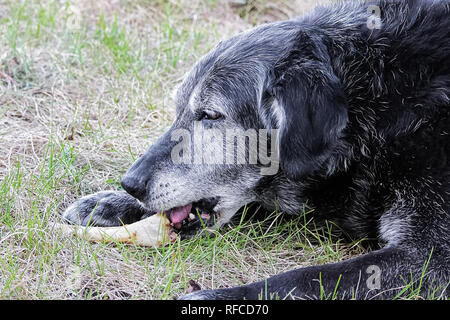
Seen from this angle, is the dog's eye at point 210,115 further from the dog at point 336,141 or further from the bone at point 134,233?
the bone at point 134,233

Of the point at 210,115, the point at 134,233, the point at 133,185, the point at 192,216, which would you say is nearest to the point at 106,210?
the point at 134,233

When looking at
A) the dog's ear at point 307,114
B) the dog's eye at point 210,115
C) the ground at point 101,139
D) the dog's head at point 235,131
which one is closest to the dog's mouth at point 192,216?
the dog's head at point 235,131

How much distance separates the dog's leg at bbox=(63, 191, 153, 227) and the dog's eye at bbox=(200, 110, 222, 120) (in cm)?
70

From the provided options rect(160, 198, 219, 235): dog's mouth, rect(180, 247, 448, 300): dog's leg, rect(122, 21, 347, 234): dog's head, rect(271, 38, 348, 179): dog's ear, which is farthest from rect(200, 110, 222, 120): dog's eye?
rect(180, 247, 448, 300): dog's leg

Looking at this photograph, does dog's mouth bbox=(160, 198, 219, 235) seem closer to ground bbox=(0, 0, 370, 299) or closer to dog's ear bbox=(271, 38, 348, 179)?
ground bbox=(0, 0, 370, 299)

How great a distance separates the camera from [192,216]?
3.76 metres

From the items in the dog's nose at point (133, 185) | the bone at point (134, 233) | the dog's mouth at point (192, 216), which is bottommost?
the bone at point (134, 233)

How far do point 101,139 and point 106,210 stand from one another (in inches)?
40.2

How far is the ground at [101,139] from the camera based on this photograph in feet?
11.1

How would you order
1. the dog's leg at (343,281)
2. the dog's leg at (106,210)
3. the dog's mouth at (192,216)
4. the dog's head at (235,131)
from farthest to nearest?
the dog's leg at (106,210)
the dog's mouth at (192,216)
the dog's head at (235,131)
the dog's leg at (343,281)

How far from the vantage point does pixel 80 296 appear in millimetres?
3199

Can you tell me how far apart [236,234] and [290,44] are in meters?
1.20
